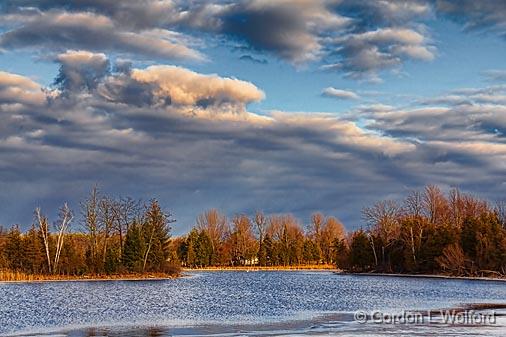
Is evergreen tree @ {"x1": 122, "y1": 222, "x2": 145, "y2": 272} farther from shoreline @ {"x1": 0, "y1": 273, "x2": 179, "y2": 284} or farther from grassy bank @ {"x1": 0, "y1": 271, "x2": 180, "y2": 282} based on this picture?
shoreline @ {"x1": 0, "y1": 273, "x2": 179, "y2": 284}

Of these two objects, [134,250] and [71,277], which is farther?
[134,250]

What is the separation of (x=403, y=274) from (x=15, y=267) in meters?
59.1

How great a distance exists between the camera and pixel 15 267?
89.1 metres

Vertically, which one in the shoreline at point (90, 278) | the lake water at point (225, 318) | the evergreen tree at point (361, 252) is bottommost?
the lake water at point (225, 318)

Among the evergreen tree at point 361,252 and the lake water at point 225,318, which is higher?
the evergreen tree at point 361,252

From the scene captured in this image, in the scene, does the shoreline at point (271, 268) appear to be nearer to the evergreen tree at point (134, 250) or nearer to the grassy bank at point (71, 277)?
the grassy bank at point (71, 277)

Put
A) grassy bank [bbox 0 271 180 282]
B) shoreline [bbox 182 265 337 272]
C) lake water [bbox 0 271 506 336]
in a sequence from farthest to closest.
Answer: shoreline [bbox 182 265 337 272] < grassy bank [bbox 0 271 180 282] < lake water [bbox 0 271 506 336]

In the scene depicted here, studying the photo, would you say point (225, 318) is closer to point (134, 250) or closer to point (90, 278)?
point (90, 278)

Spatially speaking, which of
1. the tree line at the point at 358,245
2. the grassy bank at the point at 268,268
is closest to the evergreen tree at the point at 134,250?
the tree line at the point at 358,245

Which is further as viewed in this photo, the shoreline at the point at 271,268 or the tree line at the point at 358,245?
the shoreline at the point at 271,268

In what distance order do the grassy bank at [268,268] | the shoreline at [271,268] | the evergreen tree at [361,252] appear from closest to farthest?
the evergreen tree at [361,252] < the shoreline at [271,268] < the grassy bank at [268,268]

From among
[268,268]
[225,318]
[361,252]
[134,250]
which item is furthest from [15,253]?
[268,268]

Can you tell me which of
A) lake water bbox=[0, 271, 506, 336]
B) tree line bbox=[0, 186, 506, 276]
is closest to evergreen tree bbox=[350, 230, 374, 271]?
tree line bbox=[0, 186, 506, 276]

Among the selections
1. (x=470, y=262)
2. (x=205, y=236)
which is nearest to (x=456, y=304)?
(x=470, y=262)
